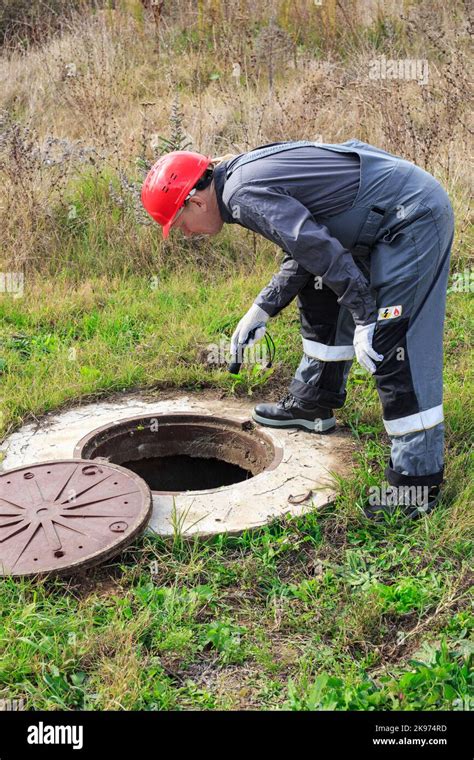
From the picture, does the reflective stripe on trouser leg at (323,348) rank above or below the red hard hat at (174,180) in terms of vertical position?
below

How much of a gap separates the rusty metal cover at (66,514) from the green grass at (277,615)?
0.09m

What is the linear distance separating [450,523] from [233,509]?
873 mm

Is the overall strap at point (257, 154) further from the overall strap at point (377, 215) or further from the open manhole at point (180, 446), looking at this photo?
the open manhole at point (180, 446)

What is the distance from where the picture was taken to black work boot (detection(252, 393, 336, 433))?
413 cm

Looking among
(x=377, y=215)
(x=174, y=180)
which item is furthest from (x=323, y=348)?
(x=174, y=180)

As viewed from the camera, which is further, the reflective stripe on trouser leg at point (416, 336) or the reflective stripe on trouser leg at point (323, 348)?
the reflective stripe on trouser leg at point (323, 348)

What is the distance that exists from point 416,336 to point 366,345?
226mm

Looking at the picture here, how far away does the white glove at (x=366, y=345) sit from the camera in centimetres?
322

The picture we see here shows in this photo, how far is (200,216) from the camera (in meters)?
3.45

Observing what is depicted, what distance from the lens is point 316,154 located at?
333 cm

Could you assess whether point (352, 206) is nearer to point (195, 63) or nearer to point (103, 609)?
point (103, 609)

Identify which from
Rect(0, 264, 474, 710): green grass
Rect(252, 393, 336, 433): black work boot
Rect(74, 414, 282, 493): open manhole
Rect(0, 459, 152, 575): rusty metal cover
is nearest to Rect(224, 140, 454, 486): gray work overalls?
Rect(0, 264, 474, 710): green grass

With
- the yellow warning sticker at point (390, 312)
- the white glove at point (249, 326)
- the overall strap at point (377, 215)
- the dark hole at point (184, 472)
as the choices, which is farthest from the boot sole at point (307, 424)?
the overall strap at point (377, 215)

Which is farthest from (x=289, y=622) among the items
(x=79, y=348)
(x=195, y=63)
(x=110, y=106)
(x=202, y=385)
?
(x=195, y=63)
